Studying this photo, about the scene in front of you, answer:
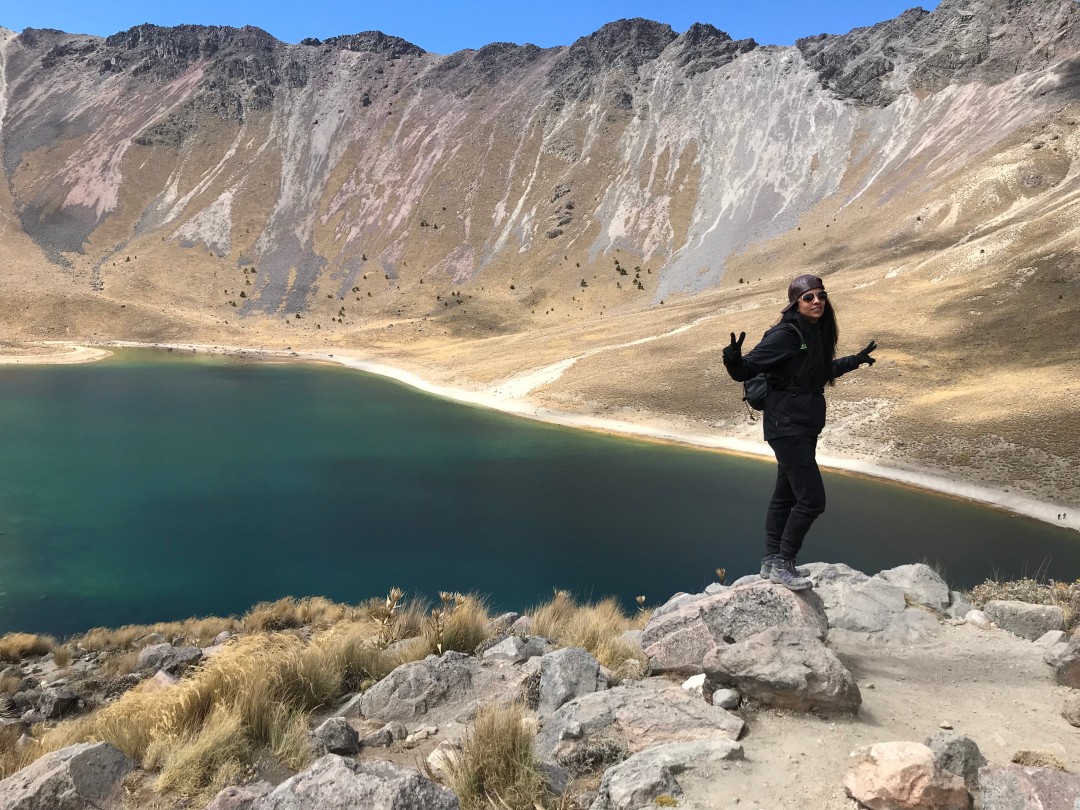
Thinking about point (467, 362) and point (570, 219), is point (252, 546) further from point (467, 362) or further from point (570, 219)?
point (570, 219)

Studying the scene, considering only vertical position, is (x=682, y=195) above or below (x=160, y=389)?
above

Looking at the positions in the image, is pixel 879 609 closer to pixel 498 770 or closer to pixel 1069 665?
pixel 1069 665

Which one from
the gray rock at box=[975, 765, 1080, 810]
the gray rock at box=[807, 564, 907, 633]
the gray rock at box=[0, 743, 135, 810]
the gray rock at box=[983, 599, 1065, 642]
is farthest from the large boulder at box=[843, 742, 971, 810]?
the gray rock at box=[983, 599, 1065, 642]

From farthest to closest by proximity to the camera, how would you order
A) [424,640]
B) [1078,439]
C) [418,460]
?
1. [418,460]
2. [1078,439]
3. [424,640]

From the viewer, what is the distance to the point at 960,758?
13.2ft

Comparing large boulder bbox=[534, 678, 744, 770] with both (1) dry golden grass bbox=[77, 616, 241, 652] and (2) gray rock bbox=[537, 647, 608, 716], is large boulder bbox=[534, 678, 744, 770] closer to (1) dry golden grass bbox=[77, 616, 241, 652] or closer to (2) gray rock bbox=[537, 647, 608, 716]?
(2) gray rock bbox=[537, 647, 608, 716]

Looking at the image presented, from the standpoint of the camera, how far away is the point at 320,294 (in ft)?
297

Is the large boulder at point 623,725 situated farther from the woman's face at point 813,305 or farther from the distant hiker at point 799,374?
the woman's face at point 813,305

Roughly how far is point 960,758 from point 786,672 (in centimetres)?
131

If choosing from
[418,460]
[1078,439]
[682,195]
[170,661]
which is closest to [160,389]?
[418,460]

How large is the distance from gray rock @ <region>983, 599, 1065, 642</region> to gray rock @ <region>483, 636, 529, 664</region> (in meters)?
6.04

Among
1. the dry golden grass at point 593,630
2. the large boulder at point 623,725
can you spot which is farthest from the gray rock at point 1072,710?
the dry golden grass at point 593,630

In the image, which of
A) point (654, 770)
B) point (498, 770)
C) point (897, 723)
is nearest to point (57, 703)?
point (498, 770)

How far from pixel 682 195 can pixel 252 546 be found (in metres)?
81.7
